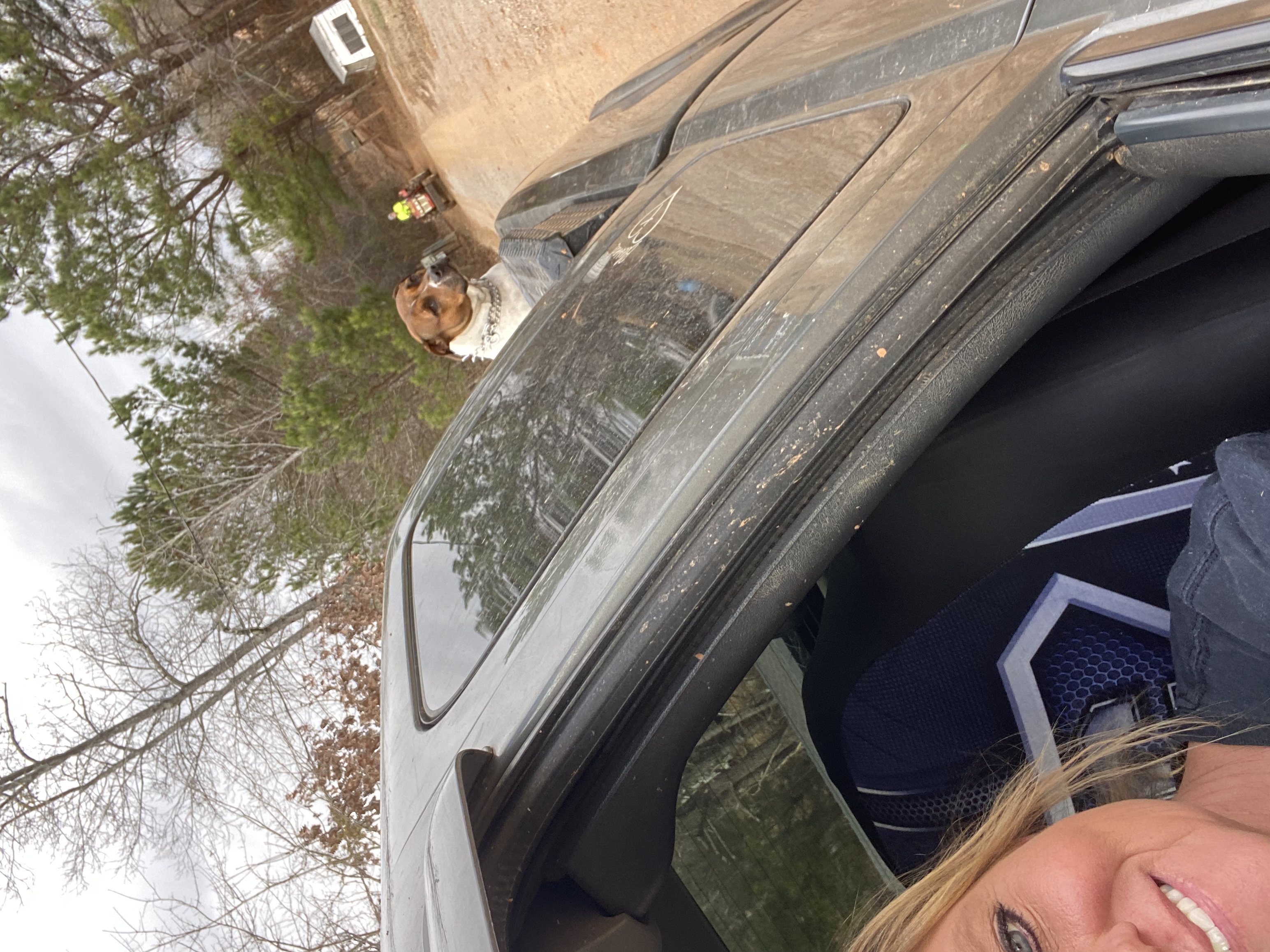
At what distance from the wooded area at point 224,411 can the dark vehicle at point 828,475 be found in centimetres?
630

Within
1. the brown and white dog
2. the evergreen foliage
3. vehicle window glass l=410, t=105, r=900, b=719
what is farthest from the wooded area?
vehicle window glass l=410, t=105, r=900, b=719

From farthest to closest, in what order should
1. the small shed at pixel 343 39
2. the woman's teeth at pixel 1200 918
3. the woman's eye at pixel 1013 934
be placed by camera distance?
the small shed at pixel 343 39 → the woman's eye at pixel 1013 934 → the woman's teeth at pixel 1200 918

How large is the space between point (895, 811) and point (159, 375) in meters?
8.72

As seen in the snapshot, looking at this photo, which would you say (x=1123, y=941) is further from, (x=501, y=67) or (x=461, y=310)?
(x=501, y=67)

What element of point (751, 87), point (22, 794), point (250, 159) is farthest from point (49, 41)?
point (751, 87)

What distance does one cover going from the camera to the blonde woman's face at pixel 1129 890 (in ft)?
2.50

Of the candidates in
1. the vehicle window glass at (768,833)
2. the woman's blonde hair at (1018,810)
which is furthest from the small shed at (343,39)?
the woman's blonde hair at (1018,810)

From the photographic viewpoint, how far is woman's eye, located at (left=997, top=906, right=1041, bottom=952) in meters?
0.87

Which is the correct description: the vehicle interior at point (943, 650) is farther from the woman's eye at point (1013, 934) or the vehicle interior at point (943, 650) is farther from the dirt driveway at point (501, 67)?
the dirt driveway at point (501, 67)

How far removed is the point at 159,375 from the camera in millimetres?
8539

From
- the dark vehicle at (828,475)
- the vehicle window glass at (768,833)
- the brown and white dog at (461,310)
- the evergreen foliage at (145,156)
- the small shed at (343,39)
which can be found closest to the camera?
the dark vehicle at (828,475)

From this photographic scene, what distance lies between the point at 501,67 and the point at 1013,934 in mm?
6252

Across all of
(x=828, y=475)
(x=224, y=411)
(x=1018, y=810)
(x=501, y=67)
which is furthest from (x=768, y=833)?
(x=224, y=411)

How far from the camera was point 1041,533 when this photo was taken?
144 centimetres
